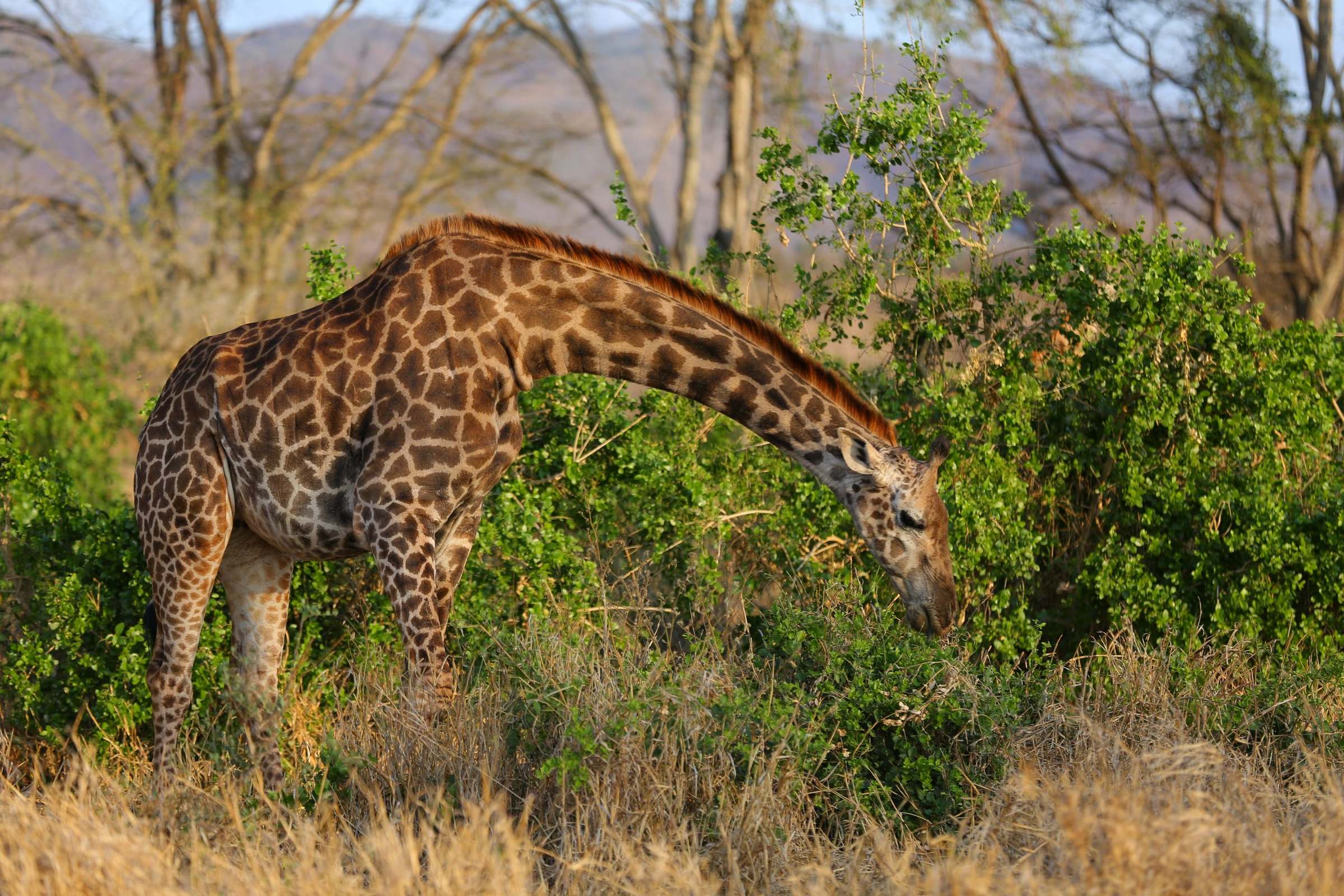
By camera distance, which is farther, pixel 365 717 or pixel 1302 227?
pixel 1302 227

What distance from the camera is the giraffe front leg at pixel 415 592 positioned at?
516 cm

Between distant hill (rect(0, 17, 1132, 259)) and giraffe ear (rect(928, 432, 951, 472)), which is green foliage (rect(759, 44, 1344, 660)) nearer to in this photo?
giraffe ear (rect(928, 432, 951, 472))

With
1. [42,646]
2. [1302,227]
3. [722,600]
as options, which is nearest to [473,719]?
[722,600]

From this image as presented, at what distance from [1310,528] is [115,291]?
643 inches

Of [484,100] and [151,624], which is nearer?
[151,624]

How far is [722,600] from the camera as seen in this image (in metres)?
6.66

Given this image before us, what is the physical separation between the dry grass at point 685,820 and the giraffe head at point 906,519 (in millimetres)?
616

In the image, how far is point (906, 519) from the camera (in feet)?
17.7

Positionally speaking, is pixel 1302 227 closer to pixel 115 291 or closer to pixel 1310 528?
pixel 1310 528

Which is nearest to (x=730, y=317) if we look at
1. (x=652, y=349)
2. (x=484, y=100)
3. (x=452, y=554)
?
(x=652, y=349)

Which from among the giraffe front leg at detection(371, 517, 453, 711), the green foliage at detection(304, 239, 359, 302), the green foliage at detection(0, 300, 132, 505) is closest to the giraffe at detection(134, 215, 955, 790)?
the giraffe front leg at detection(371, 517, 453, 711)

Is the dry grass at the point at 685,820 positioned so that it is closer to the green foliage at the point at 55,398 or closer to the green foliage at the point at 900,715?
the green foliage at the point at 900,715

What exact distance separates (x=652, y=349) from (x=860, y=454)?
36.9 inches

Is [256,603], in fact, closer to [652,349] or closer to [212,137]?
[652,349]
